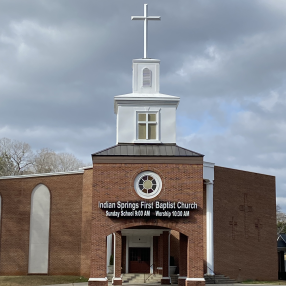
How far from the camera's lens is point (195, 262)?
85.5 feet

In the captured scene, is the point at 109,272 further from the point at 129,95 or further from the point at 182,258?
the point at 129,95

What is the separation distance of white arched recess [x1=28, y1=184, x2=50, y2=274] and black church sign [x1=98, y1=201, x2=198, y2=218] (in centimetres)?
1345

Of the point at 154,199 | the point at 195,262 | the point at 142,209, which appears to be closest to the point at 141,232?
the point at 154,199

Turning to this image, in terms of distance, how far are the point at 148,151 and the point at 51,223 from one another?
45.2 ft

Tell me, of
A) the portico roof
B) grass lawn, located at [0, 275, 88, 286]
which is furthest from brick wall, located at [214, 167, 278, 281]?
grass lawn, located at [0, 275, 88, 286]

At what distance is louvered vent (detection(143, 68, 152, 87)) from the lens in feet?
102

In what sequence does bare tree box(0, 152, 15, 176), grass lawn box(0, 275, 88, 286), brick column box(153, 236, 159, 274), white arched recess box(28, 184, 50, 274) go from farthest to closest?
bare tree box(0, 152, 15, 176), brick column box(153, 236, 159, 274), white arched recess box(28, 184, 50, 274), grass lawn box(0, 275, 88, 286)

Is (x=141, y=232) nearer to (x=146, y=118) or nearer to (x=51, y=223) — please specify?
(x=51, y=223)

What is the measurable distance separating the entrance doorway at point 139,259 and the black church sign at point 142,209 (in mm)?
13751

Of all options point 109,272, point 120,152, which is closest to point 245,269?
point 109,272

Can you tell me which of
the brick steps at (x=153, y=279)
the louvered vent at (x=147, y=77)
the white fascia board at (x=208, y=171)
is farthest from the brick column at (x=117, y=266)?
the louvered vent at (x=147, y=77)

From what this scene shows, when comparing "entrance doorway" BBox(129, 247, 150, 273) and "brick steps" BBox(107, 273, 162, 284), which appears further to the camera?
"entrance doorway" BBox(129, 247, 150, 273)

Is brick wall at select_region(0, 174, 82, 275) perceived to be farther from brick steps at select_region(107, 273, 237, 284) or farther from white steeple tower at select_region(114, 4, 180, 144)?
white steeple tower at select_region(114, 4, 180, 144)

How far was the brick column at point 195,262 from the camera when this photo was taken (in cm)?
2584
